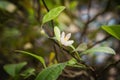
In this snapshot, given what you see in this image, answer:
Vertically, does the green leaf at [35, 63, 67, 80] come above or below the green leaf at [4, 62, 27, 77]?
above

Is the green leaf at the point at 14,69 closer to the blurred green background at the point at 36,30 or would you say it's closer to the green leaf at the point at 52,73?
the green leaf at the point at 52,73

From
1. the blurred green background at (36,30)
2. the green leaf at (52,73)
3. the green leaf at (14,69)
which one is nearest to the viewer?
the green leaf at (52,73)

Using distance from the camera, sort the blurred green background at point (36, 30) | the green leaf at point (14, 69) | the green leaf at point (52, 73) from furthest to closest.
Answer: the blurred green background at point (36, 30), the green leaf at point (14, 69), the green leaf at point (52, 73)

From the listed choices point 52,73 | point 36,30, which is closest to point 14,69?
point 52,73

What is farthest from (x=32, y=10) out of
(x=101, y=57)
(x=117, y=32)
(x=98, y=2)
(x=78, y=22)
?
(x=117, y=32)

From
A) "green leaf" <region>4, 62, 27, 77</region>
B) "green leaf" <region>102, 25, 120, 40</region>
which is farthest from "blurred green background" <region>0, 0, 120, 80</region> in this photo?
"green leaf" <region>102, 25, 120, 40</region>

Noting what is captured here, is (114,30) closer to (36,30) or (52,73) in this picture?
(52,73)

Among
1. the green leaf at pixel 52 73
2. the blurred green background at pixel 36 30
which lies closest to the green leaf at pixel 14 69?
the green leaf at pixel 52 73

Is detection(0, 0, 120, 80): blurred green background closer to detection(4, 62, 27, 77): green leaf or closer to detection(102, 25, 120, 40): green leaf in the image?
detection(4, 62, 27, 77): green leaf

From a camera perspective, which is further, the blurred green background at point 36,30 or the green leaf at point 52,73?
the blurred green background at point 36,30

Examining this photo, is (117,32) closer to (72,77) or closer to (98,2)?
(72,77)

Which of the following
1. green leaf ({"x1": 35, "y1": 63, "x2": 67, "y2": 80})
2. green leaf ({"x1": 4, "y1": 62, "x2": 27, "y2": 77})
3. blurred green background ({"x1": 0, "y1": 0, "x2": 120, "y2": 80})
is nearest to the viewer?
green leaf ({"x1": 35, "y1": 63, "x2": 67, "y2": 80})

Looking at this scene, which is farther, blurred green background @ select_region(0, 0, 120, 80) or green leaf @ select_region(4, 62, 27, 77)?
blurred green background @ select_region(0, 0, 120, 80)
